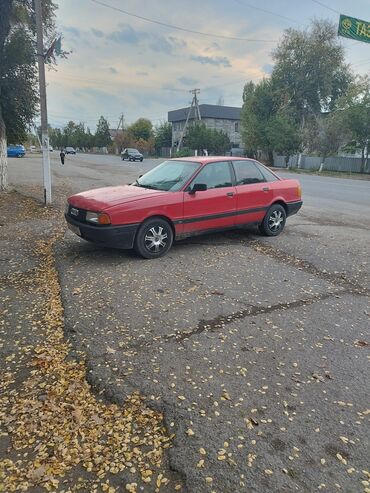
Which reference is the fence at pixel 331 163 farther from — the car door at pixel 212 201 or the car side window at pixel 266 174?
the car door at pixel 212 201

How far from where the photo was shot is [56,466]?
2234 mm

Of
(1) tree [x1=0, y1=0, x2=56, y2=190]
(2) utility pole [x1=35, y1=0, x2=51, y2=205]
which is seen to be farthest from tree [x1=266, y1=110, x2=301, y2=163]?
(2) utility pole [x1=35, y1=0, x2=51, y2=205]

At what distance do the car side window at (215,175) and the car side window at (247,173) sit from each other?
0.70 feet

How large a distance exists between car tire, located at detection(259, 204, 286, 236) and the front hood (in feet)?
8.19

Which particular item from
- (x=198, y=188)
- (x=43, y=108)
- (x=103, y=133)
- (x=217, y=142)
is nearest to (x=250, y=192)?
(x=198, y=188)

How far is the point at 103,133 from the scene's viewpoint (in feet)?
289

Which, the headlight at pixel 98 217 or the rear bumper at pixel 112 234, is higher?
the headlight at pixel 98 217

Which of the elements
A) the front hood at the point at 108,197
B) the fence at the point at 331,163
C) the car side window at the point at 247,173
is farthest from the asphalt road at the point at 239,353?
the fence at the point at 331,163

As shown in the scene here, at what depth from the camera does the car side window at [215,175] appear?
6586mm

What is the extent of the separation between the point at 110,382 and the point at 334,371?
6.23 feet

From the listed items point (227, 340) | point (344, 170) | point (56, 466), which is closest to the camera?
point (56, 466)

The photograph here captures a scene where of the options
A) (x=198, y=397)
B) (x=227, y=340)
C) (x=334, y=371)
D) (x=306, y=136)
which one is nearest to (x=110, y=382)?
(x=198, y=397)

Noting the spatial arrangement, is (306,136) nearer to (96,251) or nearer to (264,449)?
(96,251)

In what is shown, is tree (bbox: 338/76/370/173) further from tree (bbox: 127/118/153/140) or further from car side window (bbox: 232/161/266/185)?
tree (bbox: 127/118/153/140)
